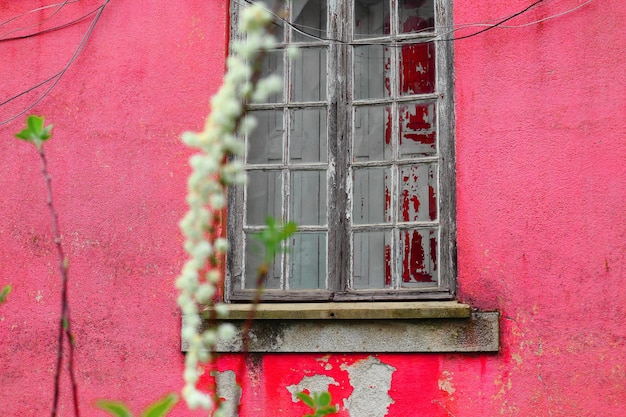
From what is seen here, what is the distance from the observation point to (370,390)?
395 cm

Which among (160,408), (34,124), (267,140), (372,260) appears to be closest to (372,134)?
(267,140)

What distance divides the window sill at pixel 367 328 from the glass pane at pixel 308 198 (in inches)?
20.5

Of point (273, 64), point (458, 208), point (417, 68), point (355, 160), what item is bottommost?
point (458, 208)

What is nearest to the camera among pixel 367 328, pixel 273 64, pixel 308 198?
pixel 367 328

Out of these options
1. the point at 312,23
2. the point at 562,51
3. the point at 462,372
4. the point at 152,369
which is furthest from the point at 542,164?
the point at 152,369

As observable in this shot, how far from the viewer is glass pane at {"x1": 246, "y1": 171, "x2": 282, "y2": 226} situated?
4426 mm

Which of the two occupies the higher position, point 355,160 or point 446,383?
point 355,160

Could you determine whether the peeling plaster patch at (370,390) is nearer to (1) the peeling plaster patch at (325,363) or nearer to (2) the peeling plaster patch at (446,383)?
(1) the peeling plaster patch at (325,363)

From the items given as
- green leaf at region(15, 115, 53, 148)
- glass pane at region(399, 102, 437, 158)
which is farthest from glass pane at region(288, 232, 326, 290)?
green leaf at region(15, 115, 53, 148)

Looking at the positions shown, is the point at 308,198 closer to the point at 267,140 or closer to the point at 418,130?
the point at 267,140

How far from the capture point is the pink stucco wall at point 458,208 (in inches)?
151

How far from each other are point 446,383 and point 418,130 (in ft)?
4.60

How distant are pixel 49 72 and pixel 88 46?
0.98ft

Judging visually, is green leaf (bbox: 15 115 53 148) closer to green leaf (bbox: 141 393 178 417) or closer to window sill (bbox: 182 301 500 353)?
green leaf (bbox: 141 393 178 417)
